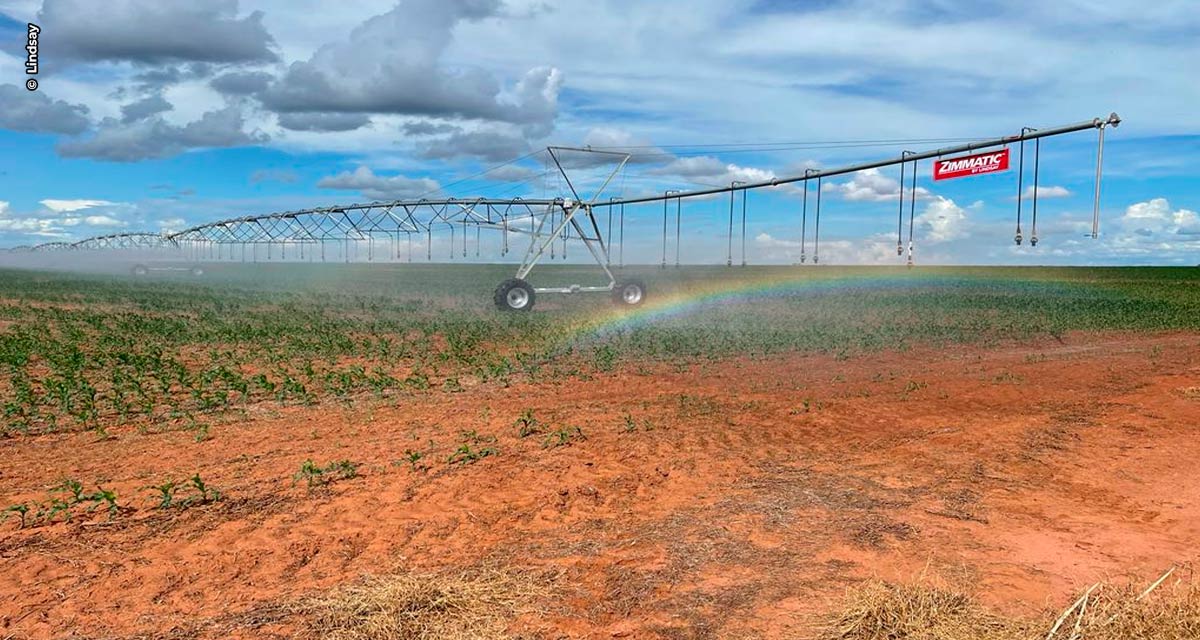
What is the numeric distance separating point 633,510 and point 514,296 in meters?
21.2

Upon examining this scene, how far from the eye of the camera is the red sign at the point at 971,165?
1287 cm

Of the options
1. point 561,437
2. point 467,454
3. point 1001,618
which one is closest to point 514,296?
point 561,437

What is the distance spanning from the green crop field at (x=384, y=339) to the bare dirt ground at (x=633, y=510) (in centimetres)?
177

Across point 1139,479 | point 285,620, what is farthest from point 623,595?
point 1139,479

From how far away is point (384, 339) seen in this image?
65.7 feet

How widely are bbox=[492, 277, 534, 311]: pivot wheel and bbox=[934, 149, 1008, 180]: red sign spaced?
643 inches

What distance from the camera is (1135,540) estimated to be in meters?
6.33

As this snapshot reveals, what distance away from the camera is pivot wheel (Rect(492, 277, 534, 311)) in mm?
27656

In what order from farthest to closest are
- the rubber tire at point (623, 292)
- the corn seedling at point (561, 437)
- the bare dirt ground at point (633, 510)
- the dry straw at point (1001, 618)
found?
the rubber tire at point (623, 292), the corn seedling at point (561, 437), the bare dirt ground at point (633, 510), the dry straw at point (1001, 618)

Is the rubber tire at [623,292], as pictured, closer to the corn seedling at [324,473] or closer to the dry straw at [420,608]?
the corn seedling at [324,473]

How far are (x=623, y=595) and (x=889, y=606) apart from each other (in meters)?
1.66

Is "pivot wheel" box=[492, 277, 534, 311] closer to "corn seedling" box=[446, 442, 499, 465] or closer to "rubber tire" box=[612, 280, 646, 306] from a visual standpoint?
"rubber tire" box=[612, 280, 646, 306]

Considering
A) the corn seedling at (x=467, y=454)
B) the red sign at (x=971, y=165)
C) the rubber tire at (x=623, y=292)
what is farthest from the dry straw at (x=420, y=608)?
the rubber tire at (x=623, y=292)

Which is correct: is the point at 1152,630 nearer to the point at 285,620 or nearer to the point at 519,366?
the point at 285,620
